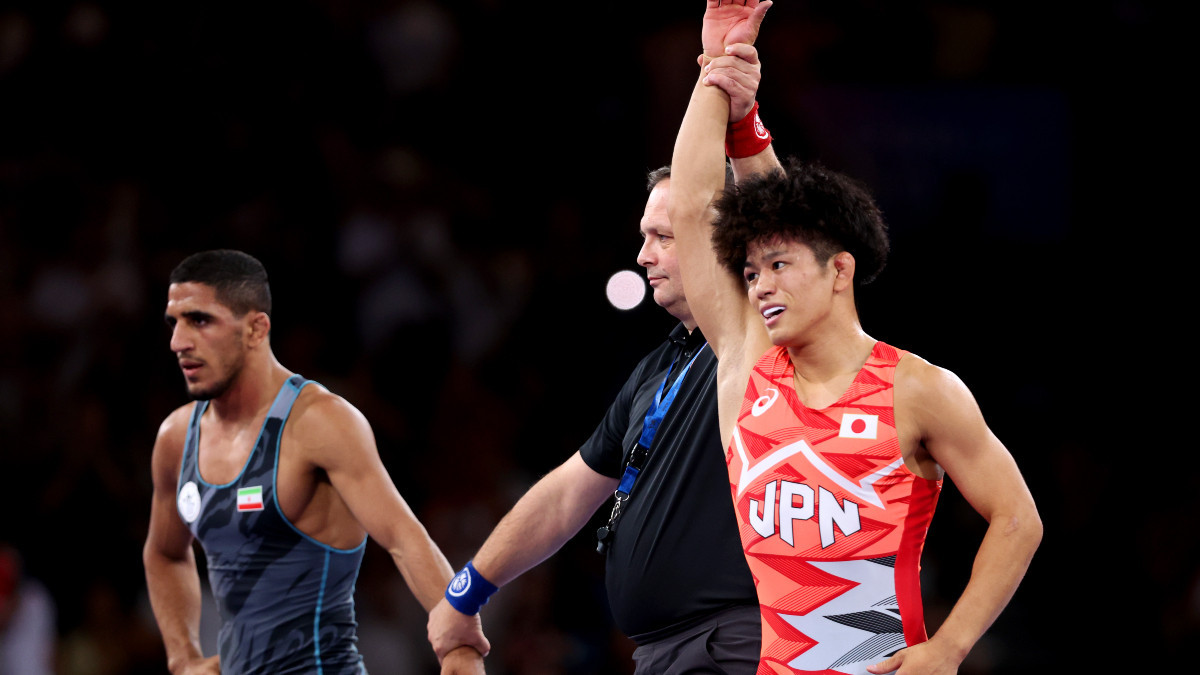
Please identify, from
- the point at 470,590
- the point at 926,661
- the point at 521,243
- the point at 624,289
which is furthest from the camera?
the point at 521,243

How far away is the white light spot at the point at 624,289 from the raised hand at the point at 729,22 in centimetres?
380

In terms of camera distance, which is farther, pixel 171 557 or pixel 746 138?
pixel 171 557

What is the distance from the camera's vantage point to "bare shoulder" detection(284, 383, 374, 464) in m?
3.81

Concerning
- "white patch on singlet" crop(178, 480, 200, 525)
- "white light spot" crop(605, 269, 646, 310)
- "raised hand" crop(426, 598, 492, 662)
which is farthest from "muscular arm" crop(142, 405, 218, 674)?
"white light spot" crop(605, 269, 646, 310)

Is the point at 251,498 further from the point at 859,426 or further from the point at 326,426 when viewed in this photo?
the point at 859,426

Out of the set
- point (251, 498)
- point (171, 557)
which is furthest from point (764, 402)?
point (171, 557)

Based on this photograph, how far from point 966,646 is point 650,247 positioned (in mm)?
1358

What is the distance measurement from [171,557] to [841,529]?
2.83 m

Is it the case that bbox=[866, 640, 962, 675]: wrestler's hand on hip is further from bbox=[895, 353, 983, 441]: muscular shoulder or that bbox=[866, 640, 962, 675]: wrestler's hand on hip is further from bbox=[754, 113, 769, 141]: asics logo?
bbox=[754, 113, 769, 141]: asics logo

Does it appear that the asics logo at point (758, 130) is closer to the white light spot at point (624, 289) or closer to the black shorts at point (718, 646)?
the black shorts at point (718, 646)

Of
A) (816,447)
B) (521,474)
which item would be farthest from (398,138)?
(816,447)

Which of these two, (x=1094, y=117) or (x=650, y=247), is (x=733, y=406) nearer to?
(x=650, y=247)

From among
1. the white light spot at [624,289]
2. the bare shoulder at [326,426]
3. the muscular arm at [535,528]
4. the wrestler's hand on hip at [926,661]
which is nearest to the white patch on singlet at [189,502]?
the bare shoulder at [326,426]

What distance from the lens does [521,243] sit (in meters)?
7.55
